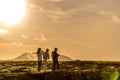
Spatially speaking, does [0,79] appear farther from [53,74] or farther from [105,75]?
[105,75]

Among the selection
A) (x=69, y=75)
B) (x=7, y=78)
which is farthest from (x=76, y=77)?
(x=7, y=78)

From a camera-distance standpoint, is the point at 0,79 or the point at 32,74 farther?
the point at 32,74

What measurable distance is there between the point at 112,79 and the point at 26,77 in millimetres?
11305

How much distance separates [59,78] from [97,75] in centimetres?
517

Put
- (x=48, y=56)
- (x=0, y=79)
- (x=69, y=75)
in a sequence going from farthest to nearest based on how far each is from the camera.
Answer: (x=48, y=56), (x=69, y=75), (x=0, y=79)

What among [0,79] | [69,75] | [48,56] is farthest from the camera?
[48,56]

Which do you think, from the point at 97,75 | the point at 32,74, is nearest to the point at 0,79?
the point at 32,74

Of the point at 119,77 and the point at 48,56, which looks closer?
the point at 119,77

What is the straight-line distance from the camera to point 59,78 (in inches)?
2101

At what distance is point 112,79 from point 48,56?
12.2 metres

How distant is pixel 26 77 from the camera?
172ft

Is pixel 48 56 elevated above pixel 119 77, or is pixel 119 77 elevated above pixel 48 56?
pixel 48 56

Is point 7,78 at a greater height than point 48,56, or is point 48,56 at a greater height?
point 48,56

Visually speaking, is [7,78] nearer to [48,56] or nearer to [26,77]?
[26,77]
